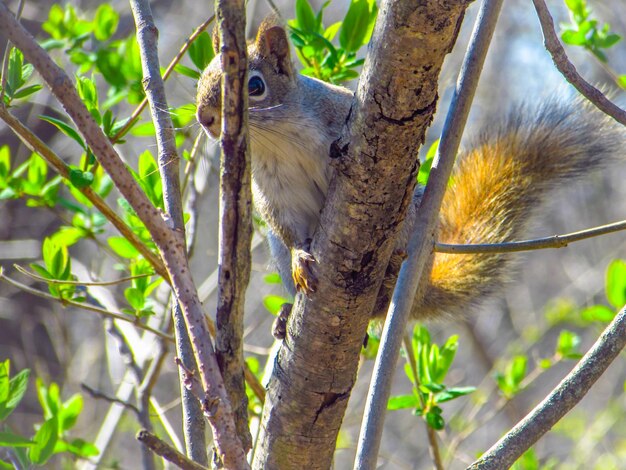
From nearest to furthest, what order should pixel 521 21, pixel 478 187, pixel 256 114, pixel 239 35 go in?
pixel 239 35
pixel 256 114
pixel 478 187
pixel 521 21

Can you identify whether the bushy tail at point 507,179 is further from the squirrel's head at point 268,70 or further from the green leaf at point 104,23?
the green leaf at point 104,23

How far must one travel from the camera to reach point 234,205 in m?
1.04

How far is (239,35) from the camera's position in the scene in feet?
3.11

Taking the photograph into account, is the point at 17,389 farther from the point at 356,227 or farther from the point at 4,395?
the point at 356,227

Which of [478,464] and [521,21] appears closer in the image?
[478,464]

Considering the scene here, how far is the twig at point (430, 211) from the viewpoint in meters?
1.31

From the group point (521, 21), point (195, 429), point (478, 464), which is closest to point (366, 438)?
point (478, 464)

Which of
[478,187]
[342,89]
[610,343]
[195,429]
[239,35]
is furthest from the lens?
[478,187]

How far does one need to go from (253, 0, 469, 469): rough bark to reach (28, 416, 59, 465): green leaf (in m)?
0.43

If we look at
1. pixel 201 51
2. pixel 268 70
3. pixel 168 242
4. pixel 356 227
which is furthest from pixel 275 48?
pixel 168 242

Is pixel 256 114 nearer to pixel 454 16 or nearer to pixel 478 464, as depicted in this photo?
pixel 454 16

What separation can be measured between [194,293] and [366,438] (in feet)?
1.50

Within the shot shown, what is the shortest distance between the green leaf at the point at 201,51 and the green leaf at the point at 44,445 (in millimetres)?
908

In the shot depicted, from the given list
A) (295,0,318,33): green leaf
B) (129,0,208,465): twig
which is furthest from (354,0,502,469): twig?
(295,0,318,33): green leaf
